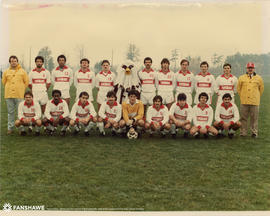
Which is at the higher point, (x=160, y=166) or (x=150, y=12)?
(x=150, y=12)

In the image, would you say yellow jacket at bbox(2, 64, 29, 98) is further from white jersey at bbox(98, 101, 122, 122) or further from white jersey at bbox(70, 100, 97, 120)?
white jersey at bbox(98, 101, 122, 122)

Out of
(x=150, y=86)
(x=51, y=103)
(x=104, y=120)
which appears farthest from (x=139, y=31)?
(x=51, y=103)

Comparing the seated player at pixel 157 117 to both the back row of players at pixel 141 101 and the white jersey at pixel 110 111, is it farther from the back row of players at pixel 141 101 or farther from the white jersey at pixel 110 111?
the white jersey at pixel 110 111

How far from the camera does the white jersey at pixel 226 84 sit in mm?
5930

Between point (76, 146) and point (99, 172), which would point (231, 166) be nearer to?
point (99, 172)

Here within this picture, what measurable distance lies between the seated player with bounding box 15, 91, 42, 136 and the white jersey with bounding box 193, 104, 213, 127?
266 cm

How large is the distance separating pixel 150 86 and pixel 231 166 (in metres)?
2.08

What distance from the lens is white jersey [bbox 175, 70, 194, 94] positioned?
6.07m

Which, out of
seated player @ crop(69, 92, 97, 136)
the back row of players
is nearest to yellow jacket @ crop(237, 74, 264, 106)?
the back row of players

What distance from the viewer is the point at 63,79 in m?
6.12

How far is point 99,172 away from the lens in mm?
4586

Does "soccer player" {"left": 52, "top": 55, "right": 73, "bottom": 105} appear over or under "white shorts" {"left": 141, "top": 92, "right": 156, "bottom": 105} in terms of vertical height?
over

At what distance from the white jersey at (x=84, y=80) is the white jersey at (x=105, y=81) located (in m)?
0.10

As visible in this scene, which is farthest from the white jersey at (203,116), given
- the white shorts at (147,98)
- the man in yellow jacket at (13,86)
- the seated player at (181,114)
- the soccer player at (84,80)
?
the man in yellow jacket at (13,86)
